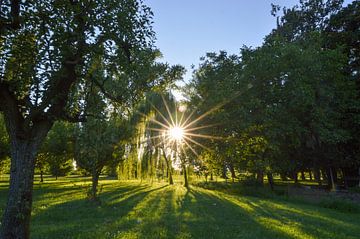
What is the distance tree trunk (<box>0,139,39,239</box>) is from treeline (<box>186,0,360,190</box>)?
1977 centimetres

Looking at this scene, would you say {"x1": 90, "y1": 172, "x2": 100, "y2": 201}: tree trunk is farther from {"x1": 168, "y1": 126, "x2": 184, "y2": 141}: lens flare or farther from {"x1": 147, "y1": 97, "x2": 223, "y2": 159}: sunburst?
{"x1": 168, "y1": 126, "x2": 184, "y2": 141}: lens flare

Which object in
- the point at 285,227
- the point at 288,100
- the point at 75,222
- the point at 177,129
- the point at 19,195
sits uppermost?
the point at 288,100

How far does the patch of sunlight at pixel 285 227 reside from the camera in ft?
31.6

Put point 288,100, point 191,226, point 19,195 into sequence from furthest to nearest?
1. point 288,100
2. point 191,226
3. point 19,195

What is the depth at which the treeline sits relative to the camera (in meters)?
25.0

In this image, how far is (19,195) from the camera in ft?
21.5

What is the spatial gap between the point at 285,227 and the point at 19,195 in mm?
9812

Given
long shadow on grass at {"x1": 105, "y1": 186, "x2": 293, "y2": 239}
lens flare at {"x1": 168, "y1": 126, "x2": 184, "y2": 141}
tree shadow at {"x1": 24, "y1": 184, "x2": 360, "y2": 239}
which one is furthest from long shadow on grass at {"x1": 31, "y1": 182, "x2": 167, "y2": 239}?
lens flare at {"x1": 168, "y1": 126, "x2": 184, "y2": 141}

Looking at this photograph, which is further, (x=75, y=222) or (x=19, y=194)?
(x=75, y=222)

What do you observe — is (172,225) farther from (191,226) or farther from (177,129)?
(177,129)

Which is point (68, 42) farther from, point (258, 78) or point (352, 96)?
point (352, 96)

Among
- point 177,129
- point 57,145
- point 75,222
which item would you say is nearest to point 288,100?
point 177,129

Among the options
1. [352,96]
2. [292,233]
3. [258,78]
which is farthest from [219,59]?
[292,233]

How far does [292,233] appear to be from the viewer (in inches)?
385
